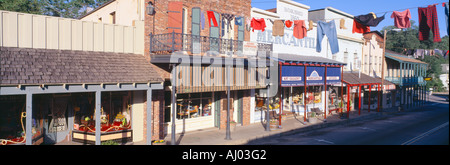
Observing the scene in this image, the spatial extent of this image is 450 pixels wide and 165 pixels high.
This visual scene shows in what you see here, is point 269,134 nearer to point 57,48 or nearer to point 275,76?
point 275,76

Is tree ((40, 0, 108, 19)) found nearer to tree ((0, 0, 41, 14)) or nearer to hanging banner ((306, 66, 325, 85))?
tree ((0, 0, 41, 14))

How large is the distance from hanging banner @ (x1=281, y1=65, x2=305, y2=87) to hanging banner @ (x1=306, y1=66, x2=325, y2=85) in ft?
2.35

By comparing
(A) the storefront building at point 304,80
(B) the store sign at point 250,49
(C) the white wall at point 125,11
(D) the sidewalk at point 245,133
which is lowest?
(D) the sidewalk at point 245,133

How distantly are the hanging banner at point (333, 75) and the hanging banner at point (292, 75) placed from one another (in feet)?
10.9

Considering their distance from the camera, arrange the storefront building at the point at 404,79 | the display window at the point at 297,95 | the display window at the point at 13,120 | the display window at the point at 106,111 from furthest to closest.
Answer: the storefront building at the point at 404,79 < the display window at the point at 297,95 < the display window at the point at 106,111 < the display window at the point at 13,120

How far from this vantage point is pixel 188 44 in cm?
1413

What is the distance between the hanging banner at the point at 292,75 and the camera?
1881 cm

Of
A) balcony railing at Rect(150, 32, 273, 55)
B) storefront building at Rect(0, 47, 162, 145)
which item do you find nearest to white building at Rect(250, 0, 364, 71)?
balcony railing at Rect(150, 32, 273, 55)

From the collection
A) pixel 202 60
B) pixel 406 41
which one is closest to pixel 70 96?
pixel 202 60

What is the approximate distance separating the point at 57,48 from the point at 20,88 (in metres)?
2.42

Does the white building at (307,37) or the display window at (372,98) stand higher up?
the white building at (307,37)

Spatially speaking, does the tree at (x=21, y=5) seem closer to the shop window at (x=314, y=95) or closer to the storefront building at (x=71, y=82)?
the storefront building at (x=71, y=82)

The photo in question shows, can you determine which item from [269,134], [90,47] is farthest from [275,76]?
[90,47]

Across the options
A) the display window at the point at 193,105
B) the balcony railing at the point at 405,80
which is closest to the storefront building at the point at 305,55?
the display window at the point at 193,105
